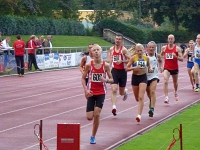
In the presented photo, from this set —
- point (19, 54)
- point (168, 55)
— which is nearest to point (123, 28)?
point (19, 54)

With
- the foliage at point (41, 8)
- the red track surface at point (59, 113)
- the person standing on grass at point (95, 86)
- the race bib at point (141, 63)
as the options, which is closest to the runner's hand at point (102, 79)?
the person standing on grass at point (95, 86)

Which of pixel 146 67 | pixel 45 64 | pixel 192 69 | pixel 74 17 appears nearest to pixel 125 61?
pixel 146 67

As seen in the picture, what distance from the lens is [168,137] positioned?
522 inches

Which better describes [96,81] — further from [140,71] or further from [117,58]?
[117,58]

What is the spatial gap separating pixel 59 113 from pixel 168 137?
491cm

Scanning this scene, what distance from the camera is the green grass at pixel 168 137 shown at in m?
12.2

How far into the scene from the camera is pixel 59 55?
38.2 metres

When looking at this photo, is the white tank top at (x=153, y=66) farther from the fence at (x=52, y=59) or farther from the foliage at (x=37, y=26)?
the foliage at (x=37, y=26)

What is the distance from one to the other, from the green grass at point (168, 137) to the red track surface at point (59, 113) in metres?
0.31

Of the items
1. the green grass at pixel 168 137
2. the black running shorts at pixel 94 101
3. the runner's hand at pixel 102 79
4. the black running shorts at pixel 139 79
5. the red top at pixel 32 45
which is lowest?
the green grass at pixel 168 137

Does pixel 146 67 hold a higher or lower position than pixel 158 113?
higher

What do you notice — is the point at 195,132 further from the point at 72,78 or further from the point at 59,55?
the point at 59,55

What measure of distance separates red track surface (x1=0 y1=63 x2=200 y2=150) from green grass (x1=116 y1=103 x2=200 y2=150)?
314 mm

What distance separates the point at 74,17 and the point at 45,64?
35.3m
